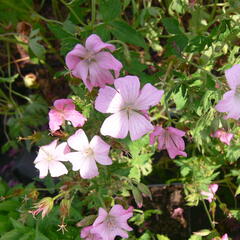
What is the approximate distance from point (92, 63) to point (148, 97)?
0.14 metres

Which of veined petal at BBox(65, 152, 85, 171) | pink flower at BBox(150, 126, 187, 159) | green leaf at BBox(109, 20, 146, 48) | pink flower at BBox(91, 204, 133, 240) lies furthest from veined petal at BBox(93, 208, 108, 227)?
green leaf at BBox(109, 20, 146, 48)

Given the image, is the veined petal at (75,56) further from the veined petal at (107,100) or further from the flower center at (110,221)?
the flower center at (110,221)

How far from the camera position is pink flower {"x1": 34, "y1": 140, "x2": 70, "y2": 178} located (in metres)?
0.89

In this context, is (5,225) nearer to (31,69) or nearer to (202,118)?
(202,118)

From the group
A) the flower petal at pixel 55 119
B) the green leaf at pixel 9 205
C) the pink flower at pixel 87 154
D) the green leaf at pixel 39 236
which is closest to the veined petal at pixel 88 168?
the pink flower at pixel 87 154

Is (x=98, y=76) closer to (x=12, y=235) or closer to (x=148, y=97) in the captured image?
(x=148, y=97)

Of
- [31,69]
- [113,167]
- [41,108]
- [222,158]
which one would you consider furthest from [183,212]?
[31,69]

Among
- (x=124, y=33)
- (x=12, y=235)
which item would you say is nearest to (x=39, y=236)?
(x=12, y=235)

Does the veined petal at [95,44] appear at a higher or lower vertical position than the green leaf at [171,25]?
higher

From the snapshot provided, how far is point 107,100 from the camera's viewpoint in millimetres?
764

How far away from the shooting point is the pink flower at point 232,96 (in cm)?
72

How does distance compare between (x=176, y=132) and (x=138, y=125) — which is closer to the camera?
(x=138, y=125)

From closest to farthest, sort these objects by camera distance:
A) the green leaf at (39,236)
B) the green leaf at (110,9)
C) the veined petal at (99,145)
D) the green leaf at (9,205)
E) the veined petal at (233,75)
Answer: the veined petal at (233,75), the veined petal at (99,145), the green leaf at (110,9), the green leaf at (39,236), the green leaf at (9,205)

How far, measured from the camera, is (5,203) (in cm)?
122
